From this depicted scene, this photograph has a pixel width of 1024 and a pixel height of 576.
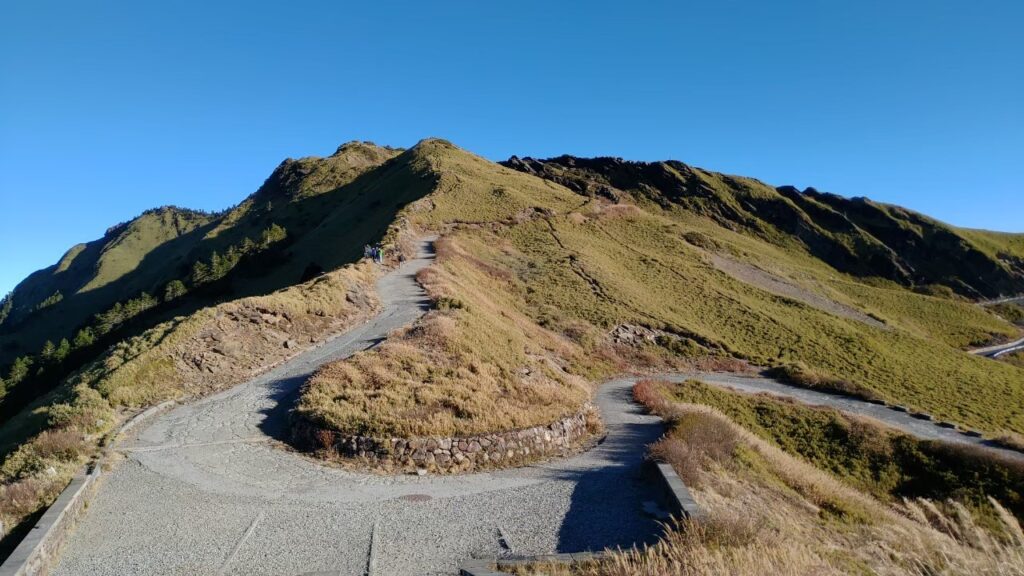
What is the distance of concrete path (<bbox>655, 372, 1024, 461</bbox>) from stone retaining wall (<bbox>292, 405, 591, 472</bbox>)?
20.7 meters

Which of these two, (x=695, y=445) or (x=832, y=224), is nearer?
(x=695, y=445)

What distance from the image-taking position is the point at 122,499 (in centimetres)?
1009

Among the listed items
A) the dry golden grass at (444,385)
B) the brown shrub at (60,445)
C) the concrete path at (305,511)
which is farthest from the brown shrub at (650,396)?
the brown shrub at (60,445)

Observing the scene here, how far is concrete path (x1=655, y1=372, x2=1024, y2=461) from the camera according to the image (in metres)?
24.2

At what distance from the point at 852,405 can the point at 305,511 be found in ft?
103

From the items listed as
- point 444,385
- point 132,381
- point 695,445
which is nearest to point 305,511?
point 444,385

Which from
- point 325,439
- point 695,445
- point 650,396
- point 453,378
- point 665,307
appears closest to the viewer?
point 325,439

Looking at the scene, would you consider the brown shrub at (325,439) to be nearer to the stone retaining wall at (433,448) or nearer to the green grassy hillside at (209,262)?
the stone retaining wall at (433,448)

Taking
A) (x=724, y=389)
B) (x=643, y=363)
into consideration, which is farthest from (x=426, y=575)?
(x=643, y=363)

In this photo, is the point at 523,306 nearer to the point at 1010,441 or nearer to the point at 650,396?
the point at 650,396

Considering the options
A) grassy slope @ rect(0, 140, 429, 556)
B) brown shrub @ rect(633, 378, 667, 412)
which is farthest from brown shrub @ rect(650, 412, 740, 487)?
grassy slope @ rect(0, 140, 429, 556)

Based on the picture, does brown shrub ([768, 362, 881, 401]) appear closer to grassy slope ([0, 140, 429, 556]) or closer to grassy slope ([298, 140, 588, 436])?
grassy slope ([298, 140, 588, 436])

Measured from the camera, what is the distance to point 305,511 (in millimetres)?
9719

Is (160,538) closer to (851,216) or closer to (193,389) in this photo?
(193,389)
